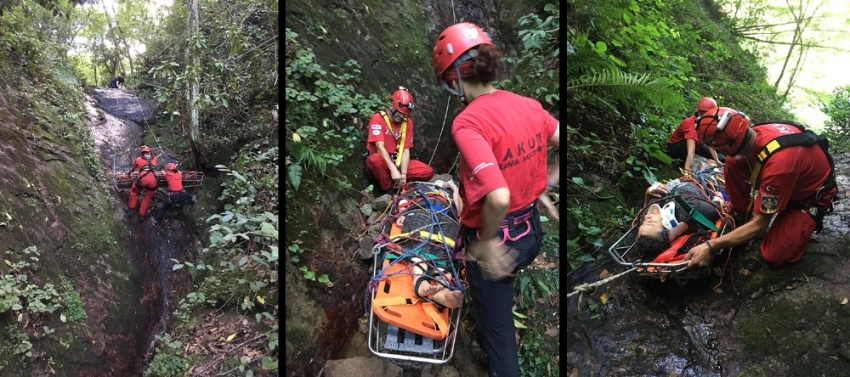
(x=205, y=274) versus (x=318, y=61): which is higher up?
(x=318, y=61)

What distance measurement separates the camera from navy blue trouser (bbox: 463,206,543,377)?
75.6 inches

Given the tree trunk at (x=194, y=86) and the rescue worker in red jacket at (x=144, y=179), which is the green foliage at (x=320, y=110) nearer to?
the tree trunk at (x=194, y=86)

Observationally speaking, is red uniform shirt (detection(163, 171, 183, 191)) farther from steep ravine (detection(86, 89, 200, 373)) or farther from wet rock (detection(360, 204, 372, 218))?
wet rock (detection(360, 204, 372, 218))

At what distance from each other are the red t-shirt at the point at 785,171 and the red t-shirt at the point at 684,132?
495mm

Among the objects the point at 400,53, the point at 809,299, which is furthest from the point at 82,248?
the point at 809,299

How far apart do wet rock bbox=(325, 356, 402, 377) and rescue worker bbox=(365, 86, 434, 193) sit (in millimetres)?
1741

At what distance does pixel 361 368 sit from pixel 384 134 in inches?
87.3

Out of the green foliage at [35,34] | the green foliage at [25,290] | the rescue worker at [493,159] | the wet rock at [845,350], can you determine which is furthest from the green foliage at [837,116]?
the green foliage at [25,290]

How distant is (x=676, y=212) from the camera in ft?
9.61

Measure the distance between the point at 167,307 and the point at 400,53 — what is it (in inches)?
105

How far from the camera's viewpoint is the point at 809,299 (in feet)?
7.88

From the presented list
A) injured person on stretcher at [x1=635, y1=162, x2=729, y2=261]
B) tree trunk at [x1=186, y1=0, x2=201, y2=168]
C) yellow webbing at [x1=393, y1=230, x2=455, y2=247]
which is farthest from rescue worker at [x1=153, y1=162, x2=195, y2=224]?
injured person on stretcher at [x1=635, y1=162, x2=729, y2=261]

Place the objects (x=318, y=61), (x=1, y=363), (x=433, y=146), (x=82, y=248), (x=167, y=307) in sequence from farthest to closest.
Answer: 1. (x=433, y=146)
2. (x=318, y=61)
3. (x=167, y=307)
4. (x=82, y=248)
5. (x=1, y=363)

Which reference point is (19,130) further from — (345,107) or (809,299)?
(809,299)
